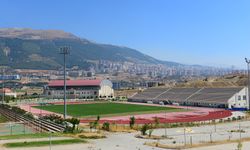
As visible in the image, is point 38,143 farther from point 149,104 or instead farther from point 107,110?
point 149,104

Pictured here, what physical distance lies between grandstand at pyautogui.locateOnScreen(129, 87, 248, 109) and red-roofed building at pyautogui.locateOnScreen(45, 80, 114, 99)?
70.2 feet

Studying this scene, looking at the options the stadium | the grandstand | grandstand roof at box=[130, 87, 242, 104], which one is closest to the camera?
the stadium

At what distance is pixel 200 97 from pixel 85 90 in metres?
51.2

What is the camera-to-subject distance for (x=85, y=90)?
126m

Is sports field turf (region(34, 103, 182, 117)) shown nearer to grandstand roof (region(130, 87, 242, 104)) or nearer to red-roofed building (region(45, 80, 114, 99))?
grandstand roof (region(130, 87, 242, 104))

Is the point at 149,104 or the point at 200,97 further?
the point at 149,104

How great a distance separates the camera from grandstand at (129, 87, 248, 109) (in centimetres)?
7544

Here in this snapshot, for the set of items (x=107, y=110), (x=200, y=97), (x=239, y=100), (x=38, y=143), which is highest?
(x=200, y=97)

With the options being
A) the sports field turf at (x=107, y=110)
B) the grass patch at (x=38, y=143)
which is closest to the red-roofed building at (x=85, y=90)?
the sports field turf at (x=107, y=110)

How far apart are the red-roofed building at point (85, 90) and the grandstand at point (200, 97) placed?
2141 centimetres

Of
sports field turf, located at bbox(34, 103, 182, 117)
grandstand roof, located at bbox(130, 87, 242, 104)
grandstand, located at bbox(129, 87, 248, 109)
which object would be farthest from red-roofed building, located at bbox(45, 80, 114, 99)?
sports field turf, located at bbox(34, 103, 182, 117)

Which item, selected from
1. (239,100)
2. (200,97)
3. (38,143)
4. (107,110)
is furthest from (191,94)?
(38,143)

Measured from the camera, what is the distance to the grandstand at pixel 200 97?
7544cm

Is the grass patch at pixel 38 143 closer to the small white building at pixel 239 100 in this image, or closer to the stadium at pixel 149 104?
the stadium at pixel 149 104
